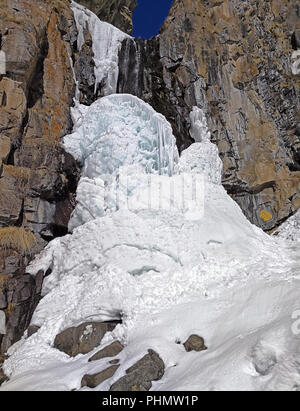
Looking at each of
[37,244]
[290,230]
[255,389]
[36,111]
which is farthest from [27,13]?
[255,389]

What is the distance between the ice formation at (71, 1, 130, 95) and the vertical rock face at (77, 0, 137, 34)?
8778mm

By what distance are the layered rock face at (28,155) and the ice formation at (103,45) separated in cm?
362

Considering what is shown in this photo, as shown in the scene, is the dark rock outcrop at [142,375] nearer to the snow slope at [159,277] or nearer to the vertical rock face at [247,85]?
the snow slope at [159,277]

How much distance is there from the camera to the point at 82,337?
8.02 metres

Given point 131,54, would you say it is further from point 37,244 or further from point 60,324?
point 60,324

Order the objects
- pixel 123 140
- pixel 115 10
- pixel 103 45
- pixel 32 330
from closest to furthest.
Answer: pixel 32 330, pixel 123 140, pixel 103 45, pixel 115 10

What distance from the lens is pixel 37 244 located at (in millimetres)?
12164

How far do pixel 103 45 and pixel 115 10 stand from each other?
49.3ft

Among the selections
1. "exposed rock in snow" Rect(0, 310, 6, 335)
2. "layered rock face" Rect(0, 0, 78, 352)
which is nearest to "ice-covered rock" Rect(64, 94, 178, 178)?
"layered rock face" Rect(0, 0, 78, 352)

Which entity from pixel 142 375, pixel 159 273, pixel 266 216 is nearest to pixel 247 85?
pixel 266 216

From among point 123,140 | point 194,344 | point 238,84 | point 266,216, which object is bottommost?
point 194,344

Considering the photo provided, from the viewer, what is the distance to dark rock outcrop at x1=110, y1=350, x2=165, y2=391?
18.4 ft

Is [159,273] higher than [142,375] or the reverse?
higher

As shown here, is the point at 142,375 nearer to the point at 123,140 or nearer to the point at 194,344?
the point at 194,344
